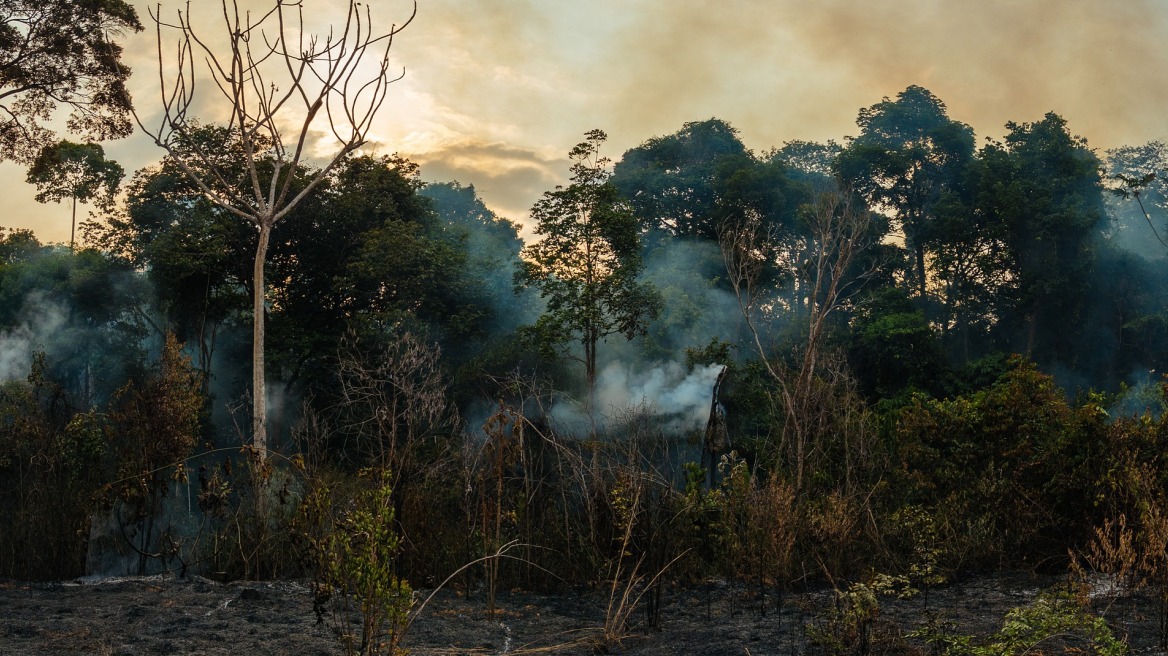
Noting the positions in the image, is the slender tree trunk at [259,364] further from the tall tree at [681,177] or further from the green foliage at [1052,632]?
the tall tree at [681,177]

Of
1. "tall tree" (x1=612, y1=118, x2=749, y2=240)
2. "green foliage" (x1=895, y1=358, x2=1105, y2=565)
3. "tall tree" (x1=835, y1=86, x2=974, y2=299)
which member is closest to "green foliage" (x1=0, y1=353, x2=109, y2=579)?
"green foliage" (x1=895, y1=358, x2=1105, y2=565)

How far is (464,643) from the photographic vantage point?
7188 millimetres

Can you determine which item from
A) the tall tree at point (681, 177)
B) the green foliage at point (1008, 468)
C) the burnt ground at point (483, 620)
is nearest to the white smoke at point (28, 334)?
the tall tree at point (681, 177)

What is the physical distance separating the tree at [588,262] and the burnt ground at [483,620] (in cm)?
1168

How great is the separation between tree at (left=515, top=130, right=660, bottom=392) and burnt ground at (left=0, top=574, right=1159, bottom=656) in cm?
1168

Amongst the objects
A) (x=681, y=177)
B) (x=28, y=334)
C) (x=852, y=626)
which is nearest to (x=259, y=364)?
(x=852, y=626)

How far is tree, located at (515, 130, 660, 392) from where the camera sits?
20.5 meters

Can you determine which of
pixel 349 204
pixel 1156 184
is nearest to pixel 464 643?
pixel 349 204

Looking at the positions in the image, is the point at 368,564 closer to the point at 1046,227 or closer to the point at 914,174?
the point at 1046,227

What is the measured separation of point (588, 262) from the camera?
823 inches

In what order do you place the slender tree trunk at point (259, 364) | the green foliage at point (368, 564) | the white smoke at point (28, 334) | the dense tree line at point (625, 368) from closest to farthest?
1. the green foliage at point (368, 564)
2. the dense tree line at point (625, 368)
3. the slender tree trunk at point (259, 364)
4. the white smoke at point (28, 334)

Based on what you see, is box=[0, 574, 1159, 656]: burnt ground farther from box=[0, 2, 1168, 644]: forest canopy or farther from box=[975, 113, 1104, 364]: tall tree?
box=[975, 113, 1104, 364]: tall tree

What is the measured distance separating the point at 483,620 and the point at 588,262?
1341cm

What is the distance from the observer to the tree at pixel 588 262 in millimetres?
20547
